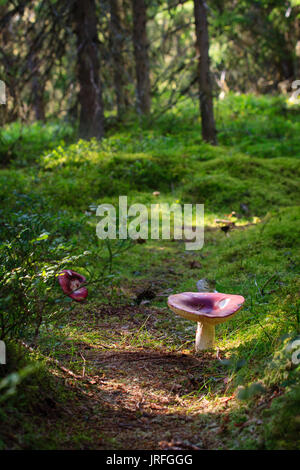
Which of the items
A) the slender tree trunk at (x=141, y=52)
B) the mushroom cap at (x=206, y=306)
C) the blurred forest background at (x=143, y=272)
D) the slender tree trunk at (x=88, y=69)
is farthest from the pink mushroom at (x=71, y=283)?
the slender tree trunk at (x=141, y=52)

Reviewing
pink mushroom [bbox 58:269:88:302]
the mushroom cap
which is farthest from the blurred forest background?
the mushroom cap

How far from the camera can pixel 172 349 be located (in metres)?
3.20

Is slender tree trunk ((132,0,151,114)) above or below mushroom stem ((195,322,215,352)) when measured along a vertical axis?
above

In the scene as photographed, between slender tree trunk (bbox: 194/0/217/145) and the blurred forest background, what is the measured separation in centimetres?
3

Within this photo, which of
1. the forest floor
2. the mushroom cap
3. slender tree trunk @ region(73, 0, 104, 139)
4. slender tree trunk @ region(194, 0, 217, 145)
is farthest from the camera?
slender tree trunk @ region(73, 0, 104, 139)

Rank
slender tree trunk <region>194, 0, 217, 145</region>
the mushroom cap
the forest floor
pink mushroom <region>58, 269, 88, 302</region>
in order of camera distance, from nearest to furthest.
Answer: the forest floor
the mushroom cap
pink mushroom <region>58, 269, 88, 302</region>
slender tree trunk <region>194, 0, 217, 145</region>

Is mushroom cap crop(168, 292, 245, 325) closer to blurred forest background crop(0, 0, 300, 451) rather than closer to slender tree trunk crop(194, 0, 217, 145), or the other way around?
blurred forest background crop(0, 0, 300, 451)

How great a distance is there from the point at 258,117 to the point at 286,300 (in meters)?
9.85

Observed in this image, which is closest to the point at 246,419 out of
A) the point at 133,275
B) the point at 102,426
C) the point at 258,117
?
the point at 102,426

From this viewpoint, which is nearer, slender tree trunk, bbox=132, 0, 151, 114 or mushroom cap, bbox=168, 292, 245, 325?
mushroom cap, bbox=168, 292, 245, 325

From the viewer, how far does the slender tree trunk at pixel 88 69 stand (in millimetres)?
9453

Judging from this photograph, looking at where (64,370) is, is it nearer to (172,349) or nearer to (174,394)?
(174,394)

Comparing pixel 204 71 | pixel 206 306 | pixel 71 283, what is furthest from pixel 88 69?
pixel 206 306

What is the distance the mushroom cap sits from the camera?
8.76 ft
